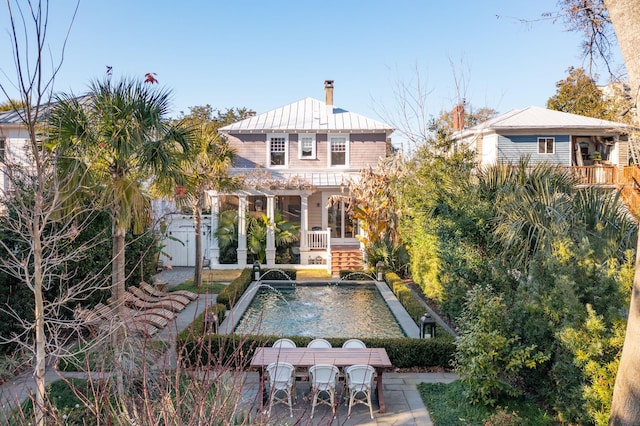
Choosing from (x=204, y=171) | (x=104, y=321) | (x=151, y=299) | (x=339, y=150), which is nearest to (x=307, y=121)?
(x=339, y=150)

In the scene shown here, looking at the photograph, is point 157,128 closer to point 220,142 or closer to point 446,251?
point 446,251

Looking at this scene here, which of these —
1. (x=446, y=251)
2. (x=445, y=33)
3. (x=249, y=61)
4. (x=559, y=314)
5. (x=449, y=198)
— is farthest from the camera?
(x=249, y=61)

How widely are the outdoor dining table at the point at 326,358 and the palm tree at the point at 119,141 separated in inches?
98.8

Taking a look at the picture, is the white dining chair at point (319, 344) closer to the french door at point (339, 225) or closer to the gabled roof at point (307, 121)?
the french door at point (339, 225)

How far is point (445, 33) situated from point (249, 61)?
420 inches

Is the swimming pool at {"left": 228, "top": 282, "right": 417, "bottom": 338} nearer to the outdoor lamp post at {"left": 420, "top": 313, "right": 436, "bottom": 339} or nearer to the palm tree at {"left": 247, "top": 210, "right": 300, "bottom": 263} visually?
the outdoor lamp post at {"left": 420, "top": 313, "right": 436, "bottom": 339}

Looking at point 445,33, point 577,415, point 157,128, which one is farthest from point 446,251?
point 445,33

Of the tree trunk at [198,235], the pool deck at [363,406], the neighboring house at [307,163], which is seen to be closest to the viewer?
the pool deck at [363,406]

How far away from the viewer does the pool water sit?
12477mm

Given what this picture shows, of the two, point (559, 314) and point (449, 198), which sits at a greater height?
point (449, 198)

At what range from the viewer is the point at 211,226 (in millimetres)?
22328

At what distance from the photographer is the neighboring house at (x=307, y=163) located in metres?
22.4

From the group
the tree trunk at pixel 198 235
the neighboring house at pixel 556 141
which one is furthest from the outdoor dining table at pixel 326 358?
the neighboring house at pixel 556 141

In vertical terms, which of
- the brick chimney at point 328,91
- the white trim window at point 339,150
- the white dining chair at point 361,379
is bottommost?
the white dining chair at point 361,379
